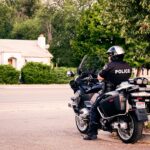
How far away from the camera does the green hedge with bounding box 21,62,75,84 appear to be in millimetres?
46531

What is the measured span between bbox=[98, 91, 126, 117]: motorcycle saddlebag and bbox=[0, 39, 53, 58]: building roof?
5912cm

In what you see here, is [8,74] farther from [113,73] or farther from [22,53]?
[113,73]

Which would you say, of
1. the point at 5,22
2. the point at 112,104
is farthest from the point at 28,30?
the point at 112,104

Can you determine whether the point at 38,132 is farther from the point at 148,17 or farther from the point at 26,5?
the point at 26,5

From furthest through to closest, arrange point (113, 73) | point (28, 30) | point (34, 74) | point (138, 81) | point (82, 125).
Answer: point (28, 30), point (34, 74), point (82, 125), point (113, 73), point (138, 81)

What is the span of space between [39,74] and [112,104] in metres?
36.4

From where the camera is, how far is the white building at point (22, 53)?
2724 inches

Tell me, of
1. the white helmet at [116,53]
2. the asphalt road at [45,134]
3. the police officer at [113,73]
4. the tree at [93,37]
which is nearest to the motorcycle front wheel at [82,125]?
the asphalt road at [45,134]

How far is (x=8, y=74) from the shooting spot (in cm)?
4544

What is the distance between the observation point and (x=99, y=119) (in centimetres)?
1081

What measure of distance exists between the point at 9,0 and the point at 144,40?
96.0 meters

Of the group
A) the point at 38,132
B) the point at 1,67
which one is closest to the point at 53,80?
the point at 1,67

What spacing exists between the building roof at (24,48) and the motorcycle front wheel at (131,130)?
59455mm

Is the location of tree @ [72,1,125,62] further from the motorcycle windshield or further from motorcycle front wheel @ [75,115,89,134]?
motorcycle front wheel @ [75,115,89,134]
